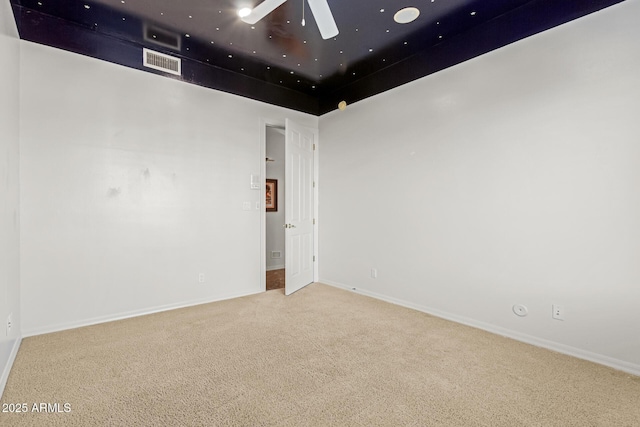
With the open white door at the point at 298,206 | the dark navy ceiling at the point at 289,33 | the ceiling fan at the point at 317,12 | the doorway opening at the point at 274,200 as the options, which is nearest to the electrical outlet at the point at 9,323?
the dark navy ceiling at the point at 289,33

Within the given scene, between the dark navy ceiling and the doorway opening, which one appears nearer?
the dark navy ceiling

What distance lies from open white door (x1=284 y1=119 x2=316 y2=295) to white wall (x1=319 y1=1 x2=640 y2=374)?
1.00 metres

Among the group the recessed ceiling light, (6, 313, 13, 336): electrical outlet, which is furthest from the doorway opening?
(6, 313, 13, 336): electrical outlet

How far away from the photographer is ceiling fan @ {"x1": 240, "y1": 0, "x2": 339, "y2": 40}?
198 centimetres

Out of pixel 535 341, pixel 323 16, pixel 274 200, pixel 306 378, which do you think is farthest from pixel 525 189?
pixel 274 200

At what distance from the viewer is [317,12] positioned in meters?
2.03

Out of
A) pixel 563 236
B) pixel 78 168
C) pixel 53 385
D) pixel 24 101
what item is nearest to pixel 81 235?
pixel 78 168

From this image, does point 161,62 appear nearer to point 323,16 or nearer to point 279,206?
point 323,16

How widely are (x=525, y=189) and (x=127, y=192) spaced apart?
381 centimetres

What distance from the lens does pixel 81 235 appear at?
2.97 metres

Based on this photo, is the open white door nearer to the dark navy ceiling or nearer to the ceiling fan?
the dark navy ceiling

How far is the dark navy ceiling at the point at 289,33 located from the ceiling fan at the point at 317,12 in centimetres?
54

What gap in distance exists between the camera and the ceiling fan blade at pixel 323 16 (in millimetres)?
1964

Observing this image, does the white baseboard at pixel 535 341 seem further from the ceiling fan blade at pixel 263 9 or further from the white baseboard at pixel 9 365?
the white baseboard at pixel 9 365
